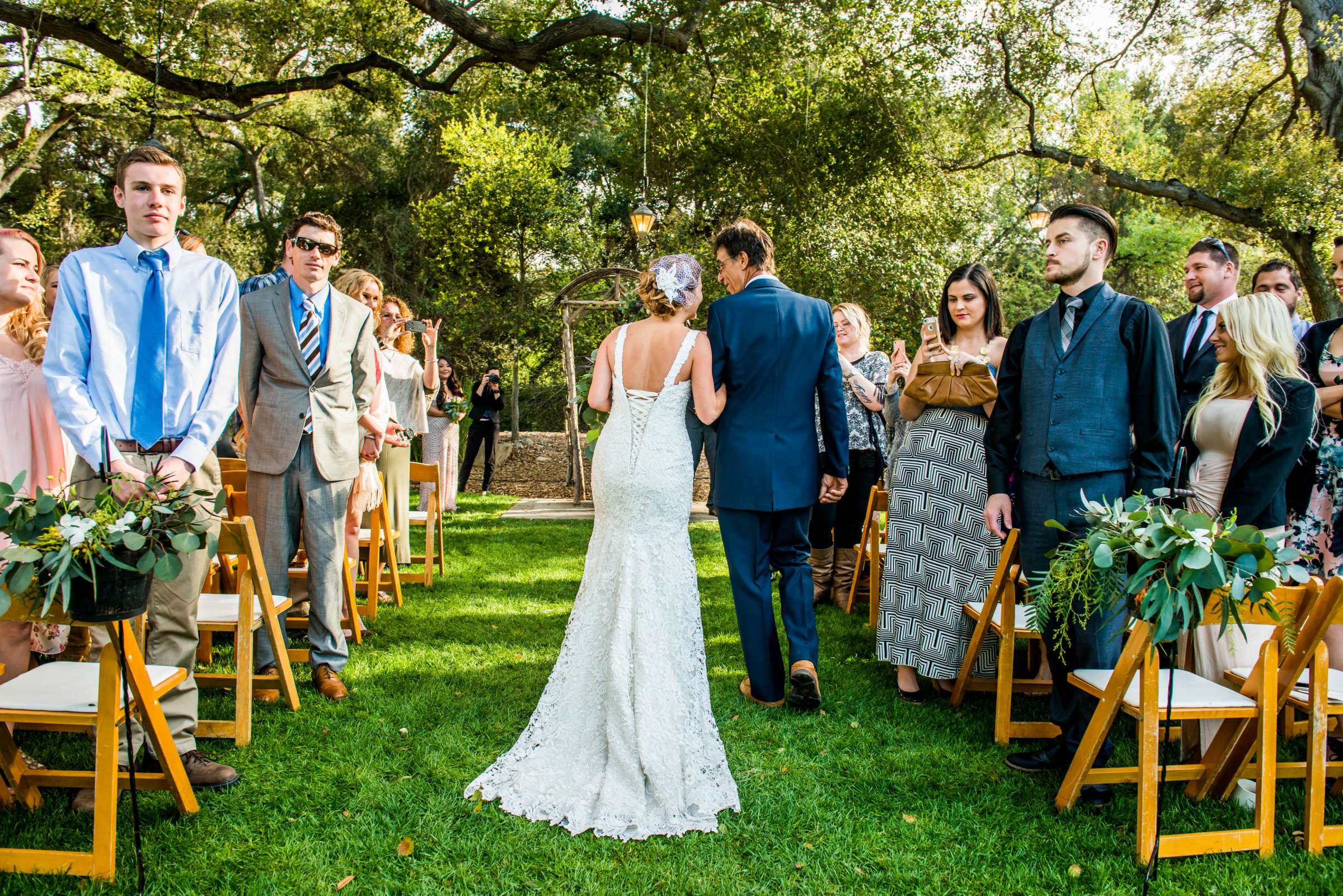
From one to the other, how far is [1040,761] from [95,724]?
3476mm

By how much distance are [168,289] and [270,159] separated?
2145 cm

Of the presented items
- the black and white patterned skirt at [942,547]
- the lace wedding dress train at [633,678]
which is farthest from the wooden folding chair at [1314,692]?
the lace wedding dress train at [633,678]

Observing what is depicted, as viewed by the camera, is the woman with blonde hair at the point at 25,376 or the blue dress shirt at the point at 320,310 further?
the blue dress shirt at the point at 320,310

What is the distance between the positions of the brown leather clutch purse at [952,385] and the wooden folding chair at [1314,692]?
156 centimetres

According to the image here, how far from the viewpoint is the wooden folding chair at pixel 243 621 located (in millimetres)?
3461

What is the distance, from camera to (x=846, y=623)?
589 centimetres

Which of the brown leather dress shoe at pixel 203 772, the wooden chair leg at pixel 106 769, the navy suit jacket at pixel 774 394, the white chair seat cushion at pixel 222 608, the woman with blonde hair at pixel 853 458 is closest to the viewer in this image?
the wooden chair leg at pixel 106 769

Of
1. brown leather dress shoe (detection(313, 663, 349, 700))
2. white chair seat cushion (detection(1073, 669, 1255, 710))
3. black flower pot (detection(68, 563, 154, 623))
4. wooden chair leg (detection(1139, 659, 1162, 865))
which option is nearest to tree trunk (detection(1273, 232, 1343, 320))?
white chair seat cushion (detection(1073, 669, 1255, 710))

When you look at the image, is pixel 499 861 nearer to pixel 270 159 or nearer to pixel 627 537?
pixel 627 537

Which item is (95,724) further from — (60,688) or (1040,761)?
(1040,761)

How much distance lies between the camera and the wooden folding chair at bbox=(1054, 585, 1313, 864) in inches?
110

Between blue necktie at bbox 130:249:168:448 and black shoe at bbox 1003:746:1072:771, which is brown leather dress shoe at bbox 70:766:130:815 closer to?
blue necktie at bbox 130:249:168:448

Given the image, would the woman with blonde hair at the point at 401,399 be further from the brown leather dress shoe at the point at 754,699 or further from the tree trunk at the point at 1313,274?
the tree trunk at the point at 1313,274

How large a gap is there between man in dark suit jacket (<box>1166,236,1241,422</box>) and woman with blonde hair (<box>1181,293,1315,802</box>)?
1130 millimetres
